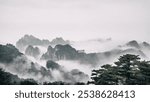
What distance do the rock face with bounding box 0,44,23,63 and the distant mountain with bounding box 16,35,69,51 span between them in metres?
0.07

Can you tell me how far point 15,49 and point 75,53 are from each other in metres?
0.73

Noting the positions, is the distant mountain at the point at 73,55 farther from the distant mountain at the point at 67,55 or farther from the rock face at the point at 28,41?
the rock face at the point at 28,41

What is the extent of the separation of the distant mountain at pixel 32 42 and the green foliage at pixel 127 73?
0.63 meters

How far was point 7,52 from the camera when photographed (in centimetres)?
629

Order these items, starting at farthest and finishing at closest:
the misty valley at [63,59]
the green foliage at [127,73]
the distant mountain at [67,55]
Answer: the distant mountain at [67,55]
the misty valley at [63,59]
the green foliage at [127,73]

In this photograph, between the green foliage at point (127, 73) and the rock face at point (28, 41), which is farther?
the rock face at point (28, 41)

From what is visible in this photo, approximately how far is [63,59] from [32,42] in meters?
0.43

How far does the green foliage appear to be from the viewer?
6090mm

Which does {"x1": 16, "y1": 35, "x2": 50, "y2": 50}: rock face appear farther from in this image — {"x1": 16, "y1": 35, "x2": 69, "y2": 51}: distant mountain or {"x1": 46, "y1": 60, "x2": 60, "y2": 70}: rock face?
{"x1": 46, "y1": 60, "x2": 60, "y2": 70}: rock face

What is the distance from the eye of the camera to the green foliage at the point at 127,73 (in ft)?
20.0

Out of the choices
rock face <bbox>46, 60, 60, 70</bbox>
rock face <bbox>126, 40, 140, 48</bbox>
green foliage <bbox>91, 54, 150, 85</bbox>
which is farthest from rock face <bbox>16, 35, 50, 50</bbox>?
rock face <bbox>126, 40, 140, 48</bbox>

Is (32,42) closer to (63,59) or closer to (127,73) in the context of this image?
(63,59)

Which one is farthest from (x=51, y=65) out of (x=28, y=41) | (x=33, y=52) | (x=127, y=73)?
(x=127, y=73)

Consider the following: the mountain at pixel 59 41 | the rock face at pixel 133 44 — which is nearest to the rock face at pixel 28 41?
the mountain at pixel 59 41
